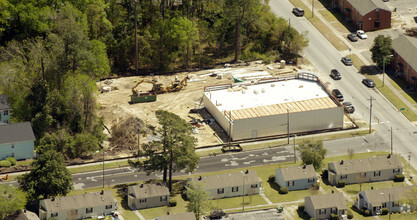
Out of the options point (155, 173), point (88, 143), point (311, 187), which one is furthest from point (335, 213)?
point (88, 143)

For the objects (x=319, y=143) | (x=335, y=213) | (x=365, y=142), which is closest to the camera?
(x=335, y=213)

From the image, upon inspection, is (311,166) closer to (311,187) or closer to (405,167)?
(311,187)

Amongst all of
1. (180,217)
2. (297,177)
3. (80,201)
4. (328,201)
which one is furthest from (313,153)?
(80,201)

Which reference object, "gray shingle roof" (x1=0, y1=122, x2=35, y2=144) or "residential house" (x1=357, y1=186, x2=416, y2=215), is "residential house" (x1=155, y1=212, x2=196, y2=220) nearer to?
"residential house" (x1=357, y1=186, x2=416, y2=215)

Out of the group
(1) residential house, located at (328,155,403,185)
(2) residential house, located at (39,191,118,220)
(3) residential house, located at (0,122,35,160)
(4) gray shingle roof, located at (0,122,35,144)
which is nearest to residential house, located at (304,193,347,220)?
(1) residential house, located at (328,155,403,185)

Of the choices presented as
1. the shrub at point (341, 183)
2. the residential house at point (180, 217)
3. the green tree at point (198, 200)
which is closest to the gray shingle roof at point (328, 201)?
the shrub at point (341, 183)

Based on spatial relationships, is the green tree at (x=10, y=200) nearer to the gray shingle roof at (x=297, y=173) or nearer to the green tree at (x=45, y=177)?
the green tree at (x=45, y=177)
